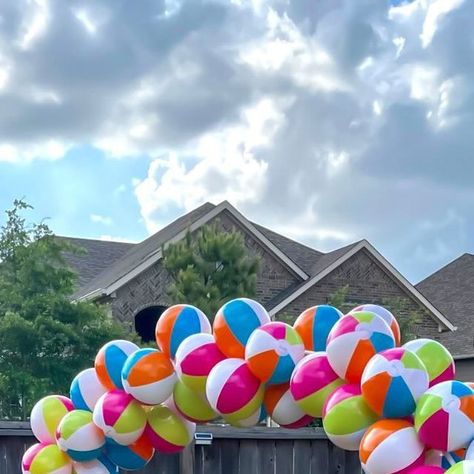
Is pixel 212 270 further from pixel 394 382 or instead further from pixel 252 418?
pixel 394 382

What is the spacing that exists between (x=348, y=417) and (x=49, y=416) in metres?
1.80

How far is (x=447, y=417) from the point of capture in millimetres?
2689

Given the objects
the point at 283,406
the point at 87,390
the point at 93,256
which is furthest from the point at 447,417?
the point at 93,256

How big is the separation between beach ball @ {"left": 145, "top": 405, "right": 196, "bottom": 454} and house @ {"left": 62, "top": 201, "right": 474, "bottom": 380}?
1163 centimetres

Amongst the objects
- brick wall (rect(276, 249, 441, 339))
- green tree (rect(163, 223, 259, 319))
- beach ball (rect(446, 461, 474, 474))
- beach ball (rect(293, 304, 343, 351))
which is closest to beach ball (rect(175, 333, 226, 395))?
beach ball (rect(293, 304, 343, 351))

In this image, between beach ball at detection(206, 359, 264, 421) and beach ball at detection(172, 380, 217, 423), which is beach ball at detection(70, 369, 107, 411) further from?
beach ball at detection(206, 359, 264, 421)

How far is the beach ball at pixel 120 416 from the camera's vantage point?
3730 millimetres

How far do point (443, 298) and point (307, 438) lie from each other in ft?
55.6

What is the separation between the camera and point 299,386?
3.18 m

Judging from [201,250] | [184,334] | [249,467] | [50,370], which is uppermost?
[201,250]

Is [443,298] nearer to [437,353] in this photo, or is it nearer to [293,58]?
[293,58]

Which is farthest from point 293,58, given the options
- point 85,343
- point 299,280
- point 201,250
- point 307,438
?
point 299,280

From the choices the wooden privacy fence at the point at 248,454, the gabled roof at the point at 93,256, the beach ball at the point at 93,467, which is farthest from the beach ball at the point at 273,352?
the gabled roof at the point at 93,256

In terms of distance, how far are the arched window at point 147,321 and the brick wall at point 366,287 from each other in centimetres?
307
